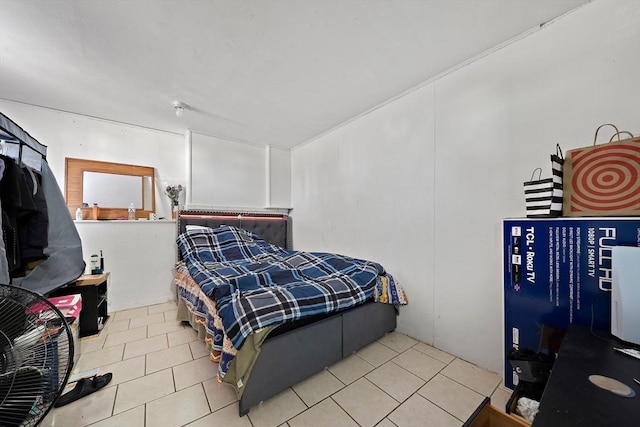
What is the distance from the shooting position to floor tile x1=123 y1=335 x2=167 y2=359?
81.7 inches

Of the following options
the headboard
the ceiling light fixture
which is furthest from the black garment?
the headboard

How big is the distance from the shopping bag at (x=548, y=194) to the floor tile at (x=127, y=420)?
108 inches

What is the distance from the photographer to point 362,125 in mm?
2887

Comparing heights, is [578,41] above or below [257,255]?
above

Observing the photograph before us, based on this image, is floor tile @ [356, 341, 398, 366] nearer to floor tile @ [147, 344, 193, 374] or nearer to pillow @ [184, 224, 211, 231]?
floor tile @ [147, 344, 193, 374]

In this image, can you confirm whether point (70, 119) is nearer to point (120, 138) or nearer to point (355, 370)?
point (120, 138)

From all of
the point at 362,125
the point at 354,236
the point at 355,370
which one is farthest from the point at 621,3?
the point at 355,370

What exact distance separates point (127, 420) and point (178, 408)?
267mm

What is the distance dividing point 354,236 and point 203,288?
181 cm

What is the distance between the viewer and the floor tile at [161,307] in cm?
300

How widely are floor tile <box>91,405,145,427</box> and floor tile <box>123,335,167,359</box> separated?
29.6 inches

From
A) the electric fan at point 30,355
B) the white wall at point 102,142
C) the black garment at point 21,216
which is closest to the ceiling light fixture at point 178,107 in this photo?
the white wall at point 102,142

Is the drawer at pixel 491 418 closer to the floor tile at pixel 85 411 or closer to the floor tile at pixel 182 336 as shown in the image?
the floor tile at pixel 85 411

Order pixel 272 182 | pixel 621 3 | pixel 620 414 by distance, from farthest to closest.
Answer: pixel 272 182, pixel 621 3, pixel 620 414
